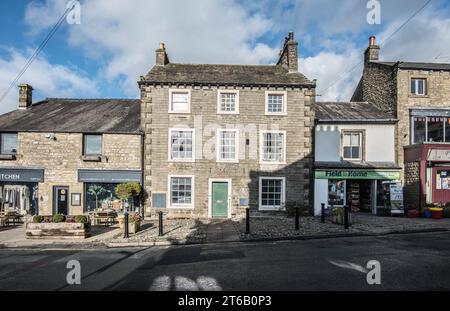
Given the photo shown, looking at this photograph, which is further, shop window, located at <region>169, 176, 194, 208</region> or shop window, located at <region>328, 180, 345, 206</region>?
shop window, located at <region>328, 180, 345, 206</region>

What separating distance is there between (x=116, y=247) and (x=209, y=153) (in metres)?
7.49

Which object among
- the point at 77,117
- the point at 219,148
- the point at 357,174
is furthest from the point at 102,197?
the point at 357,174

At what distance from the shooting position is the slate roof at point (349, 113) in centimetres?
1669

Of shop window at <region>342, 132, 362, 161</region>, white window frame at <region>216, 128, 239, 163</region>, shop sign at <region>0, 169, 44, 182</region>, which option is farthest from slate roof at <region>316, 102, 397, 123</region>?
shop sign at <region>0, 169, 44, 182</region>

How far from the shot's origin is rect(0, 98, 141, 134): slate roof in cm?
1612

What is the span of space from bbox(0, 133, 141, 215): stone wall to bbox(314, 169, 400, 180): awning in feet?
36.1

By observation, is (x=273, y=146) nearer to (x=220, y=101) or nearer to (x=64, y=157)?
(x=220, y=101)

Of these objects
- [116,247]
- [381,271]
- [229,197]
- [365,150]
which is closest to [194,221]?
[229,197]

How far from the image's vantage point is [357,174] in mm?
16250

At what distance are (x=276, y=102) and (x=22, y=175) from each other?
15.4 metres

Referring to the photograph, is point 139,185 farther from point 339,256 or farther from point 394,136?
point 394,136

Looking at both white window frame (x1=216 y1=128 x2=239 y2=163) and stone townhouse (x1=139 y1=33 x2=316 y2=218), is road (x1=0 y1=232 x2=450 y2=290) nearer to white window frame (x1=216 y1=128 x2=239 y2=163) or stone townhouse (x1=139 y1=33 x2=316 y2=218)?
stone townhouse (x1=139 y1=33 x2=316 y2=218)

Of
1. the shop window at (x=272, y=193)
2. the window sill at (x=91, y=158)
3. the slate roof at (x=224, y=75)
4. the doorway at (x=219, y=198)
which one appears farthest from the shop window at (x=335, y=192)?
the window sill at (x=91, y=158)

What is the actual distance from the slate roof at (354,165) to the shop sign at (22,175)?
53.2ft
